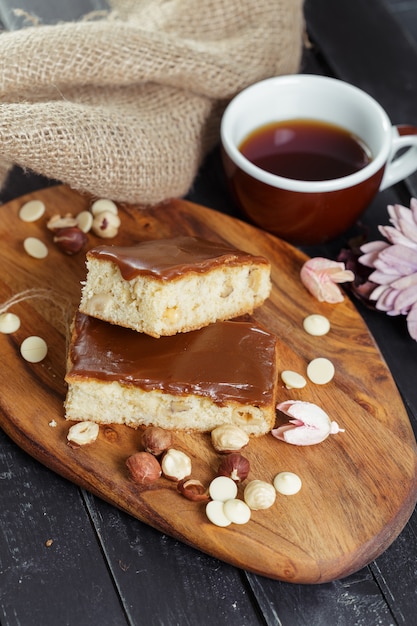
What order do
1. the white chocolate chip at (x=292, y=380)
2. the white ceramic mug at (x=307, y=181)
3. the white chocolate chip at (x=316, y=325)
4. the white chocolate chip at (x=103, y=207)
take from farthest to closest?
the white chocolate chip at (x=103, y=207), the white ceramic mug at (x=307, y=181), the white chocolate chip at (x=316, y=325), the white chocolate chip at (x=292, y=380)

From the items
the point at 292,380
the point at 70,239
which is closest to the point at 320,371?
the point at 292,380

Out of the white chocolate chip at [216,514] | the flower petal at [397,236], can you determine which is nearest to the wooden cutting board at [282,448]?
the white chocolate chip at [216,514]

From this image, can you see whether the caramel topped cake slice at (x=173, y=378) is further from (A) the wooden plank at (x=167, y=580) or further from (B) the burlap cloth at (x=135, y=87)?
(B) the burlap cloth at (x=135, y=87)

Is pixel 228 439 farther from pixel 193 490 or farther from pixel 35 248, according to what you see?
pixel 35 248

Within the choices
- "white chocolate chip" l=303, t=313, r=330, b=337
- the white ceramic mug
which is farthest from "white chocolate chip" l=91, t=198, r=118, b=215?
"white chocolate chip" l=303, t=313, r=330, b=337

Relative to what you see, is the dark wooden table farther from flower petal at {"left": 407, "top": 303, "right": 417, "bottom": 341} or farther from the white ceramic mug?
the white ceramic mug


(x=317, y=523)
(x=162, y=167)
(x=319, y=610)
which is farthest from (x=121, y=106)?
(x=319, y=610)
